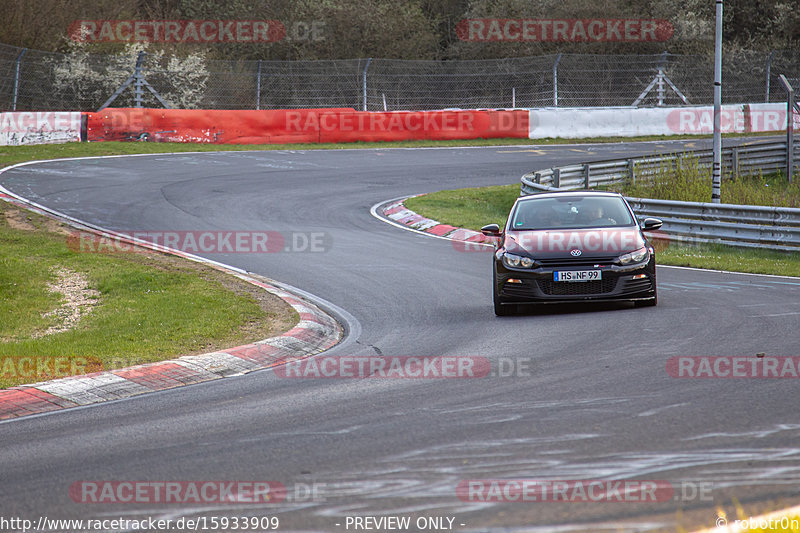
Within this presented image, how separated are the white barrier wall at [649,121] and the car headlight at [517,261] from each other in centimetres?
2476

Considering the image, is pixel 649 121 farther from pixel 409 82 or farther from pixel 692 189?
pixel 692 189

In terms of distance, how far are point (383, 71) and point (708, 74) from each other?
13756 mm

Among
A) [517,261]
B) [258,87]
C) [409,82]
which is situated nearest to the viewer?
[517,261]

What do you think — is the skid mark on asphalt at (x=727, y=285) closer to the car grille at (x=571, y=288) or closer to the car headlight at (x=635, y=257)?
the car headlight at (x=635, y=257)

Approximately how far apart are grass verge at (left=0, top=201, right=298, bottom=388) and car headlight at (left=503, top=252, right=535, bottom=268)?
8.62 feet

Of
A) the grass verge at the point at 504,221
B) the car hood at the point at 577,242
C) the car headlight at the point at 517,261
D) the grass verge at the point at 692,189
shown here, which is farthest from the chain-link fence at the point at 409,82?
the car headlight at the point at 517,261

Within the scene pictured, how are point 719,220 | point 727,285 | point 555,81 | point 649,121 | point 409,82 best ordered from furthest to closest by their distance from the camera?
point 649,121 < point 555,81 < point 409,82 < point 719,220 < point 727,285

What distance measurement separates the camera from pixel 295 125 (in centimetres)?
3297

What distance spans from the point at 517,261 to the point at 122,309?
4.88m

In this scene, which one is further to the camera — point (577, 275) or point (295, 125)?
point (295, 125)

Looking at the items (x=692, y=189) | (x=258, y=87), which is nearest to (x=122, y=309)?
(x=692, y=189)

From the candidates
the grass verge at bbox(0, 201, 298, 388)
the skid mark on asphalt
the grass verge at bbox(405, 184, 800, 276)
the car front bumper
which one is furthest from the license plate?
the grass verge at bbox(405, 184, 800, 276)

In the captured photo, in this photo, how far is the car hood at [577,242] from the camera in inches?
441

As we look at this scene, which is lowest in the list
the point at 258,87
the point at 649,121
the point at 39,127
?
the point at 39,127
